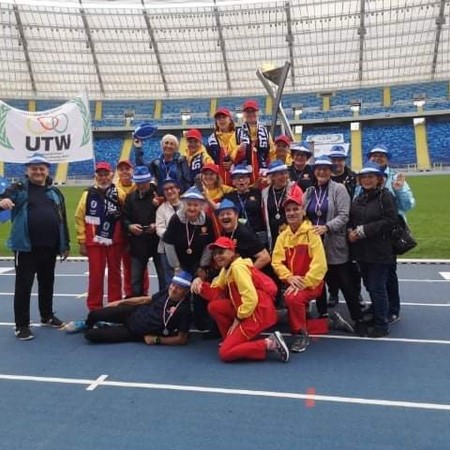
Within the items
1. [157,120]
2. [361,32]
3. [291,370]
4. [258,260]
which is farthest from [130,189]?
[157,120]

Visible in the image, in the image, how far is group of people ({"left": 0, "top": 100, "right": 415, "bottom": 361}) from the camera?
4621 millimetres

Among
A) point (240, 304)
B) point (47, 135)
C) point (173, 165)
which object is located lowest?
point (240, 304)

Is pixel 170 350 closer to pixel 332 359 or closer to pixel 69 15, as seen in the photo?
pixel 332 359

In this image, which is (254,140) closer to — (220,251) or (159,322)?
(220,251)

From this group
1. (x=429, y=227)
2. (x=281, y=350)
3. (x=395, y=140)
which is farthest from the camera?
(x=395, y=140)

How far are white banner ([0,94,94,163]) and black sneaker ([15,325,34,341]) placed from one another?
360 centimetres

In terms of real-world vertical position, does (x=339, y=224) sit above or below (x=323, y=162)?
below

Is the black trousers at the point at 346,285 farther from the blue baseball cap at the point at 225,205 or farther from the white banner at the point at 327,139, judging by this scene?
the white banner at the point at 327,139

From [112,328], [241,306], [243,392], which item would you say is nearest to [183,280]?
[241,306]

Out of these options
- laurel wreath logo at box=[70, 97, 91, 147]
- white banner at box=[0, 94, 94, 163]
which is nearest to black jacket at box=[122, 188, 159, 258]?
white banner at box=[0, 94, 94, 163]

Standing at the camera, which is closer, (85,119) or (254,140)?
(254,140)

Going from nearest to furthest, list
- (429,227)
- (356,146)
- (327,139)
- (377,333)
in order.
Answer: (377,333) → (429,227) → (327,139) → (356,146)

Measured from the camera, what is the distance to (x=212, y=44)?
133 ft

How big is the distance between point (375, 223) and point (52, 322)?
340 centimetres
